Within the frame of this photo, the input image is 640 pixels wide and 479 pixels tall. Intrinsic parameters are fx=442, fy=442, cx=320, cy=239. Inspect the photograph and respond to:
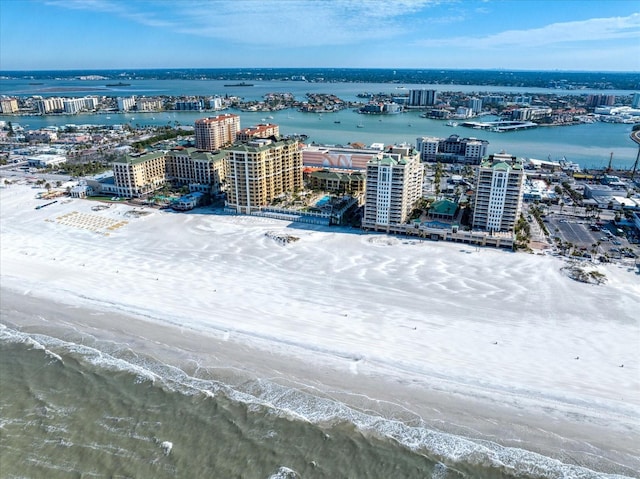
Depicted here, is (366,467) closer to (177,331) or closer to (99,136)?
(177,331)

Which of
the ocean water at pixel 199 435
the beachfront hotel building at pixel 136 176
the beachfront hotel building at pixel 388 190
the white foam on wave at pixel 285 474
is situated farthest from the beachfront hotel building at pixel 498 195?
the beachfront hotel building at pixel 136 176

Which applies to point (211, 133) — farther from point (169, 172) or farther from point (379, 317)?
point (379, 317)

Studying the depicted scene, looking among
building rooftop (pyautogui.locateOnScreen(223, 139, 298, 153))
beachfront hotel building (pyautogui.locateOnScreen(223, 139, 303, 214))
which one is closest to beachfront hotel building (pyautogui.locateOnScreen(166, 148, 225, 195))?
building rooftop (pyautogui.locateOnScreen(223, 139, 298, 153))

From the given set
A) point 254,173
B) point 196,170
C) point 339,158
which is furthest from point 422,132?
point 254,173

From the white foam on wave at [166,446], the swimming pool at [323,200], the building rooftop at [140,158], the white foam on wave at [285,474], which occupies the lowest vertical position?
the white foam on wave at [285,474]

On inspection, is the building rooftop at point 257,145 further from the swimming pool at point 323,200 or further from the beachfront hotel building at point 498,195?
the beachfront hotel building at point 498,195

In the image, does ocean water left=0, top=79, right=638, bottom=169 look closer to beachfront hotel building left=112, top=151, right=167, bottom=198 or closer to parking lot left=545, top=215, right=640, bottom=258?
parking lot left=545, top=215, right=640, bottom=258
